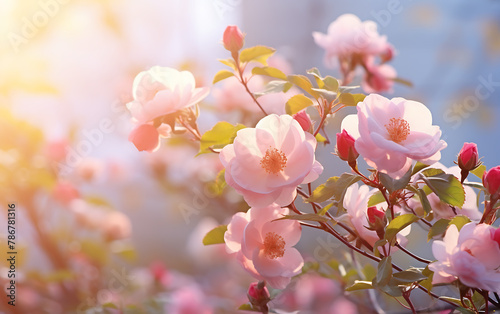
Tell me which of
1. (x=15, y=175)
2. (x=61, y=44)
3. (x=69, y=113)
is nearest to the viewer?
(x=15, y=175)

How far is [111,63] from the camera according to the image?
1.85 meters

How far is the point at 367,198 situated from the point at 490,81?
1741 millimetres

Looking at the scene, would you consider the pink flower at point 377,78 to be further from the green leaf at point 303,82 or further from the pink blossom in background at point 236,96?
the green leaf at point 303,82

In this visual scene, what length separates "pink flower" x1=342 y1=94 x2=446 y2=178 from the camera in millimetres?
420

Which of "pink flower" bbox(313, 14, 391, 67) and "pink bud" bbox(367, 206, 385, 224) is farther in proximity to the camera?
"pink flower" bbox(313, 14, 391, 67)

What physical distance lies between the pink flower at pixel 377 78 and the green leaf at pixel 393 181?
439 millimetres

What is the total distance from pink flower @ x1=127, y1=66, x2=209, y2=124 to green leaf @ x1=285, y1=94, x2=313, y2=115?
10 centimetres

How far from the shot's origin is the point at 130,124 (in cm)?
154

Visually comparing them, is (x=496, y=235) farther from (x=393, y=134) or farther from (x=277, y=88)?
(x=277, y=88)

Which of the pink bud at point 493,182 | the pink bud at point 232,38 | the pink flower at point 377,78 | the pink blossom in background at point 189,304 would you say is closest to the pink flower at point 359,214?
the pink bud at point 493,182

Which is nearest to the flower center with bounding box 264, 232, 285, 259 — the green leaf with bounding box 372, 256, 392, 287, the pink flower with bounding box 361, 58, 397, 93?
the green leaf with bounding box 372, 256, 392, 287

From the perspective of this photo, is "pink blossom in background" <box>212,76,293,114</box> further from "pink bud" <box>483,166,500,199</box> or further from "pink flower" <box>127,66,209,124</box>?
"pink bud" <box>483,166,500,199</box>

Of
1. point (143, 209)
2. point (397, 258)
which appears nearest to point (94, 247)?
point (397, 258)

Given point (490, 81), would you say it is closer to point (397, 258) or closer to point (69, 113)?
point (397, 258)
